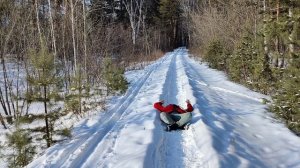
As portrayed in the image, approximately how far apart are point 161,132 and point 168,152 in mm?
1523

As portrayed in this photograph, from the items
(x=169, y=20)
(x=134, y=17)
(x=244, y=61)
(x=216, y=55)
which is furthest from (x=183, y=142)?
(x=169, y=20)

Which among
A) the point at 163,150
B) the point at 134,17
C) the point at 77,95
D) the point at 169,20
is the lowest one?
the point at 163,150

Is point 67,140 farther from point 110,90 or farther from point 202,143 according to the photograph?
point 110,90

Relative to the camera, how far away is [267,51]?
1429 centimetres

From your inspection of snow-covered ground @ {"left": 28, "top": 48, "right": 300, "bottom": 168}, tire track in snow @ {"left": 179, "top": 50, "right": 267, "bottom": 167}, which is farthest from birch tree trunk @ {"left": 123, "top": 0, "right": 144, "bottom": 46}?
snow-covered ground @ {"left": 28, "top": 48, "right": 300, "bottom": 168}

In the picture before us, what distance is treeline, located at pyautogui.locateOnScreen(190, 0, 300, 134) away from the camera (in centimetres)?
890

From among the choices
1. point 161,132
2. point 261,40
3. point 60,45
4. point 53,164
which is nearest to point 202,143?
point 161,132

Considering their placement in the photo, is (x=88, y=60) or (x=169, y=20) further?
(x=169, y=20)

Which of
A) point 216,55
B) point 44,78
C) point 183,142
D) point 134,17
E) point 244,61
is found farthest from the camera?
point 134,17

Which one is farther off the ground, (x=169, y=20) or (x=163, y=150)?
(x=169, y=20)

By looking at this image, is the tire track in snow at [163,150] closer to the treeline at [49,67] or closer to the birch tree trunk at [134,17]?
the treeline at [49,67]

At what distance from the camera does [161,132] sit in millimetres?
8805

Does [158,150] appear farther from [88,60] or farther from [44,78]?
[88,60]

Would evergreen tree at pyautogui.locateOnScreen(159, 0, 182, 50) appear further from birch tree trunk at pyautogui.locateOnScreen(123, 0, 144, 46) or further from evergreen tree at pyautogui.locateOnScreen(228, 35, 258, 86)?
evergreen tree at pyautogui.locateOnScreen(228, 35, 258, 86)
